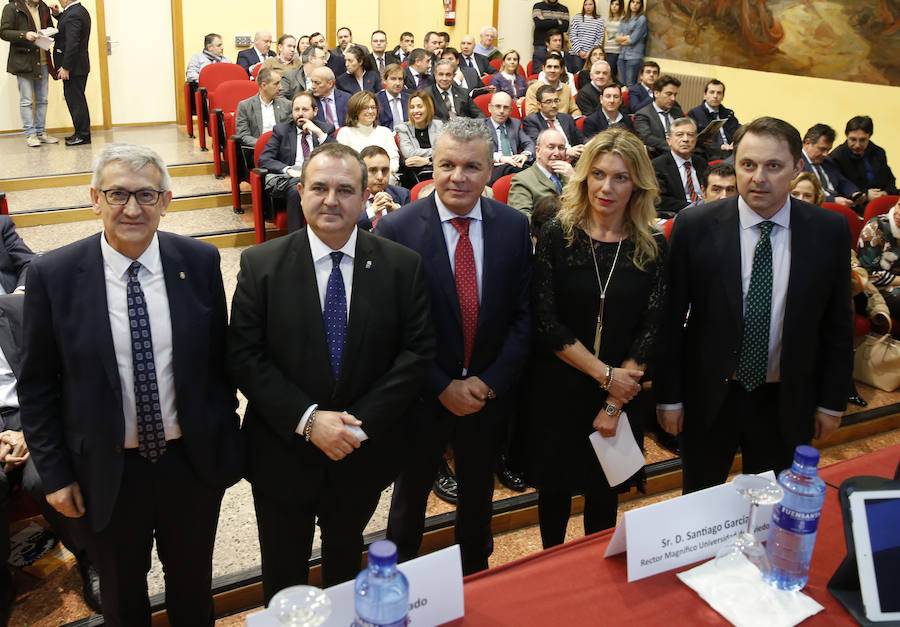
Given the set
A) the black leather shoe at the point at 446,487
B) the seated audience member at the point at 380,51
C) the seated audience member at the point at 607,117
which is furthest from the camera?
the seated audience member at the point at 380,51

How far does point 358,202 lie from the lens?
6.49ft

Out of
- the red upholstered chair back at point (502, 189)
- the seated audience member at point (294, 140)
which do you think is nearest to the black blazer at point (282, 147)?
the seated audience member at point (294, 140)

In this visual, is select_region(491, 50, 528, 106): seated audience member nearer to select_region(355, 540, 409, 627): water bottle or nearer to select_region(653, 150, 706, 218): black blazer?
select_region(653, 150, 706, 218): black blazer

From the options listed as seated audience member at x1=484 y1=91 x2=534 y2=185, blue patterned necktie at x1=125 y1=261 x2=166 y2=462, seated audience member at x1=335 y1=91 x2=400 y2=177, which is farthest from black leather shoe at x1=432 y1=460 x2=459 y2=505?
seated audience member at x1=484 y1=91 x2=534 y2=185

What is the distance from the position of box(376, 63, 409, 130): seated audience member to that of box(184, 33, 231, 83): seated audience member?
3058 mm

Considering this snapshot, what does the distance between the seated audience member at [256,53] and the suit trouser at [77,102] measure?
6.33 ft

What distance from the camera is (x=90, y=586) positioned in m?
2.50

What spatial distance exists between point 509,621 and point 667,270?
1.24m

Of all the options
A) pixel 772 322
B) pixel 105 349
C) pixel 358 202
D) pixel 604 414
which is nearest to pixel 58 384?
pixel 105 349

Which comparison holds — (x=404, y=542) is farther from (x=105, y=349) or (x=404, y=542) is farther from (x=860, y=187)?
(x=860, y=187)

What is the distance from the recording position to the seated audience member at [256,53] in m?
9.47

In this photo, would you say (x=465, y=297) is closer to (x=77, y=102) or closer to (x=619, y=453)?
(x=619, y=453)

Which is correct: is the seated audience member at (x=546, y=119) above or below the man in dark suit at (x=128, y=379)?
above

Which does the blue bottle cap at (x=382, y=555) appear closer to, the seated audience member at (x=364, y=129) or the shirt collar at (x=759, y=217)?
the shirt collar at (x=759, y=217)
